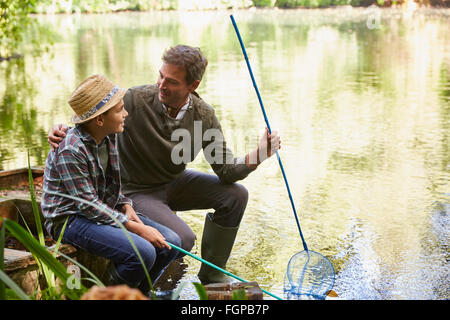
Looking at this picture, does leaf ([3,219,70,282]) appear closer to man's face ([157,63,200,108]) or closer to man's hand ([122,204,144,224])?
man's hand ([122,204,144,224])

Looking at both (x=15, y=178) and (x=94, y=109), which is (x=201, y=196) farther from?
(x=15, y=178)

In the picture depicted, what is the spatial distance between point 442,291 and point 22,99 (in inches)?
319

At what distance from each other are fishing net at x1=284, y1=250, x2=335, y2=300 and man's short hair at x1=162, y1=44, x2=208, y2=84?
1.07m

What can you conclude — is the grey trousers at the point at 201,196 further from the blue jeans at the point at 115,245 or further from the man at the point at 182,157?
the blue jeans at the point at 115,245

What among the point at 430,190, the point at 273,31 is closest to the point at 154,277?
the point at 430,190

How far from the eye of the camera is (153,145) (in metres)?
3.64

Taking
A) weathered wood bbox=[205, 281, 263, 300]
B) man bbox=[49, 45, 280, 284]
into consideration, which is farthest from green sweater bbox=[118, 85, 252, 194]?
weathered wood bbox=[205, 281, 263, 300]

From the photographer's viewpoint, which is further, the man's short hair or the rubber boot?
the rubber boot

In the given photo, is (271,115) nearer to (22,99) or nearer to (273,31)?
(22,99)

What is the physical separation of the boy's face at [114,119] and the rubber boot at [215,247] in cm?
97

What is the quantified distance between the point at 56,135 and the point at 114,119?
319 millimetres

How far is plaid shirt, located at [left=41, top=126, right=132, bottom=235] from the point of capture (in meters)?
2.88

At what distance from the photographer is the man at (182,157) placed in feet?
11.7

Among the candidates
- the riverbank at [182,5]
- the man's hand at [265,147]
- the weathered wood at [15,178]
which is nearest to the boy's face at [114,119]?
the man's hand at [265,147]
